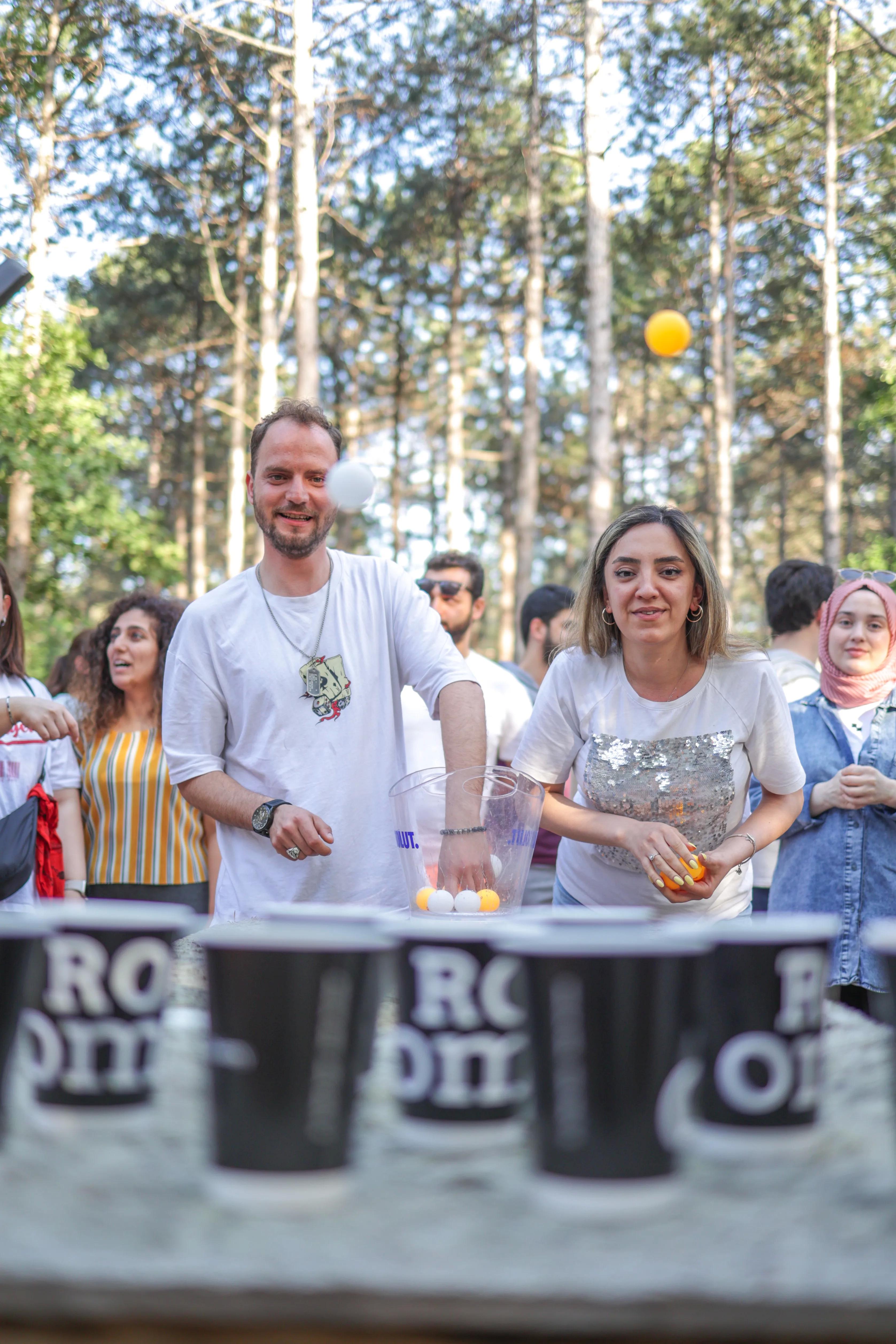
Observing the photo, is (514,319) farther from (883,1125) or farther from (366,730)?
(883,1125)

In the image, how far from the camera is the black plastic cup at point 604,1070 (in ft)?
2.06

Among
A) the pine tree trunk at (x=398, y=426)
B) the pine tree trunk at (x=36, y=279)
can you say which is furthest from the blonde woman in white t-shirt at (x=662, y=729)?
the pine tree trunk at (x=398, y=426)

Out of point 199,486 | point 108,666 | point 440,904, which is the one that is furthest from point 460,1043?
point 199,486

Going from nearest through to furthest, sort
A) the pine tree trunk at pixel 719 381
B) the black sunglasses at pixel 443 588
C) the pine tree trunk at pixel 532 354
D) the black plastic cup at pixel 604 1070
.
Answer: the black plastic cup at pixel 604 1070 → the black sunglasses at pixel 443 588 → the pine tree trunk at pixel 532 354 → the pine tree trunk at pixel 719 381

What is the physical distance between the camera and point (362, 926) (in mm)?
797

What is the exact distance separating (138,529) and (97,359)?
2.02m

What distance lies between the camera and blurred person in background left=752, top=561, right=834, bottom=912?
4.48m

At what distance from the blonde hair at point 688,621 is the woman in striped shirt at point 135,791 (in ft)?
7.70

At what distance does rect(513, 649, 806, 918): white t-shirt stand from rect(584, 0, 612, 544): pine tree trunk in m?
9.87

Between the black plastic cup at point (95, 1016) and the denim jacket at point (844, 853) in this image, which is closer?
the black plastic cup at point (95, 1016)

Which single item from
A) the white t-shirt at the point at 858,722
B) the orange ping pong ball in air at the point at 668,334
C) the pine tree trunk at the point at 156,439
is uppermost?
the pine tree trunk at the point at 156,439

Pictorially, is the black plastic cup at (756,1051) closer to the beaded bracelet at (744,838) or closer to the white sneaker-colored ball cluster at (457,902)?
the white sneaker-colored ball cluster at (457,902)

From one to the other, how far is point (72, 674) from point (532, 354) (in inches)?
504

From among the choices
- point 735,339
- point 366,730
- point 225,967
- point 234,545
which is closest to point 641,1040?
point 225,967
